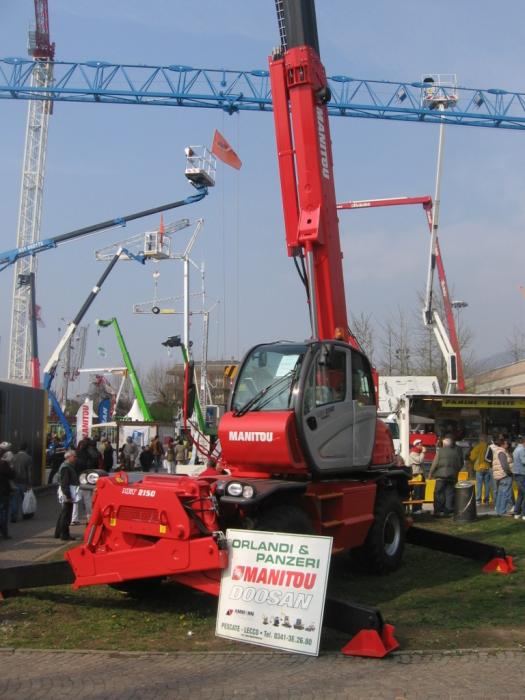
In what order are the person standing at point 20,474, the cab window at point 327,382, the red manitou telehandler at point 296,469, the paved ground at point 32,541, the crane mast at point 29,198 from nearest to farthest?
the red manitou telehandler at point 296,469
the cab window at point 327,382
the paved ground at point 32,541
the person standing at point 20,474
the crane mast at point 29,198

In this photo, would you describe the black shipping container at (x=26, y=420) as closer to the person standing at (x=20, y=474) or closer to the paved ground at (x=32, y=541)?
the paved ground at (x=32, y=541)

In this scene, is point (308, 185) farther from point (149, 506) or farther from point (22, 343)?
point (22, 343)

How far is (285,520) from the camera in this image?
795 cm

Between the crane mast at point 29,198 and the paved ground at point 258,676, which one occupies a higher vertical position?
the crane mast at point 29,198

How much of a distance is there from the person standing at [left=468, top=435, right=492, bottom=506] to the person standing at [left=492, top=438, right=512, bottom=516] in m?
2.57

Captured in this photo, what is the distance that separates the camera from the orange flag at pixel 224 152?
21.7 m

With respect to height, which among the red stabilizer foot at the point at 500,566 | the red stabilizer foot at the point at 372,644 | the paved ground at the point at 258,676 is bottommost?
the paved ground at the point at 258,676

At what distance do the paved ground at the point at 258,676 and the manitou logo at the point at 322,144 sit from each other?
23.1 ft

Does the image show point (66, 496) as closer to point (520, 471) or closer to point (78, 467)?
point (78, 467)

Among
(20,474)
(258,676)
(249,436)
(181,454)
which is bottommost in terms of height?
(258,676)

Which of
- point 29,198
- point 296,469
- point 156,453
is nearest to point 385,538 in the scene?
point 296,469

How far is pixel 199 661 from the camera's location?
6320 mm

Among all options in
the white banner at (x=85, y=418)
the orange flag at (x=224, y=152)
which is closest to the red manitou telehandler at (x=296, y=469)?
the orange flag at (x=224, y=152)

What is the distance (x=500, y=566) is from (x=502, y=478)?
584cm
